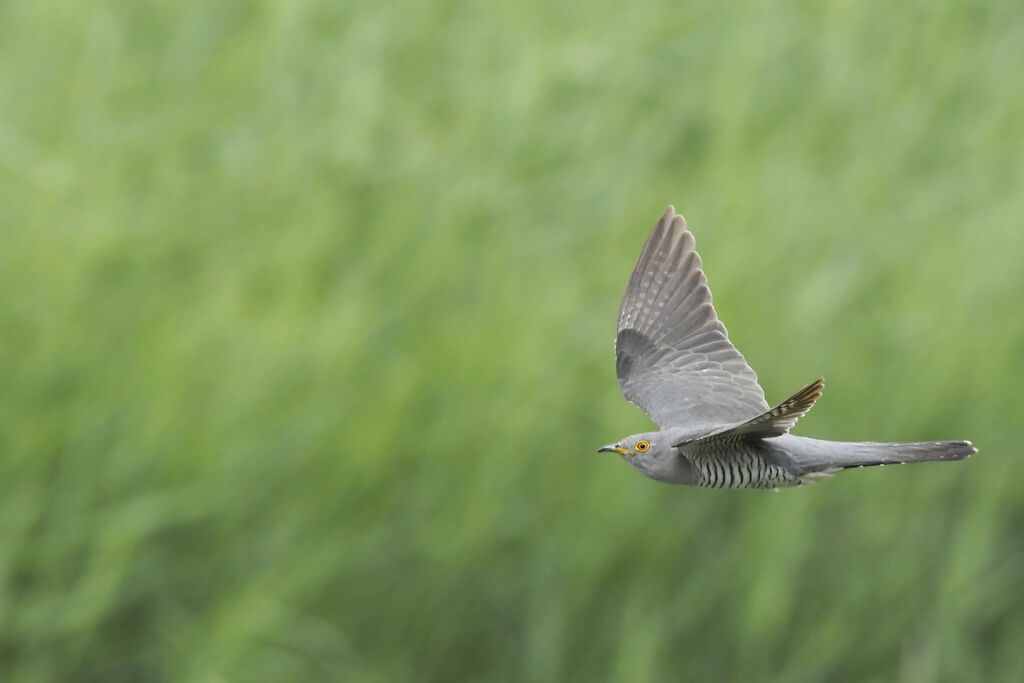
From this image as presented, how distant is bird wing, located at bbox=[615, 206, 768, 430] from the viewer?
1.82 metres

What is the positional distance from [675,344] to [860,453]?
0.61 meters

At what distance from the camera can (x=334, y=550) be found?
3615mm

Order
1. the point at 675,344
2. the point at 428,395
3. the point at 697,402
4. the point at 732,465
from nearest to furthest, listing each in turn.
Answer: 1. the point at 732,465
2. the point at 697,402
3. the point at 675,344
4. the point at 428,395

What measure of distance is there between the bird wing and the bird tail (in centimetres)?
24

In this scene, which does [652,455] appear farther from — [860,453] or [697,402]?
[697,402]

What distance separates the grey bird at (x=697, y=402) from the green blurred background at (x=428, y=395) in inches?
63.9

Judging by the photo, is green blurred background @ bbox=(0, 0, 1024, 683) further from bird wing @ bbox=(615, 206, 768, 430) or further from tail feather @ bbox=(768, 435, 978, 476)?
tail feather @ bbox=(768, 435, 978, 476)

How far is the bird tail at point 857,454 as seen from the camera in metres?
1.30

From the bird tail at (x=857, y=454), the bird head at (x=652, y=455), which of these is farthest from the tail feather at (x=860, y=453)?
the bird head at (x=652, y=455)

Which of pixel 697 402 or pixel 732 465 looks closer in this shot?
pixel 732 465

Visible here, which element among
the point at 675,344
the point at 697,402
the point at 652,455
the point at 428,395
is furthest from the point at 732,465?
the point at 428,395

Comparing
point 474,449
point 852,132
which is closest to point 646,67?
point 852,132

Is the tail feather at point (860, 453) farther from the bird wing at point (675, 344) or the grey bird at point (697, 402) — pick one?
the bird wing at point (675, 344)

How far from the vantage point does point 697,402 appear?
1803mm
